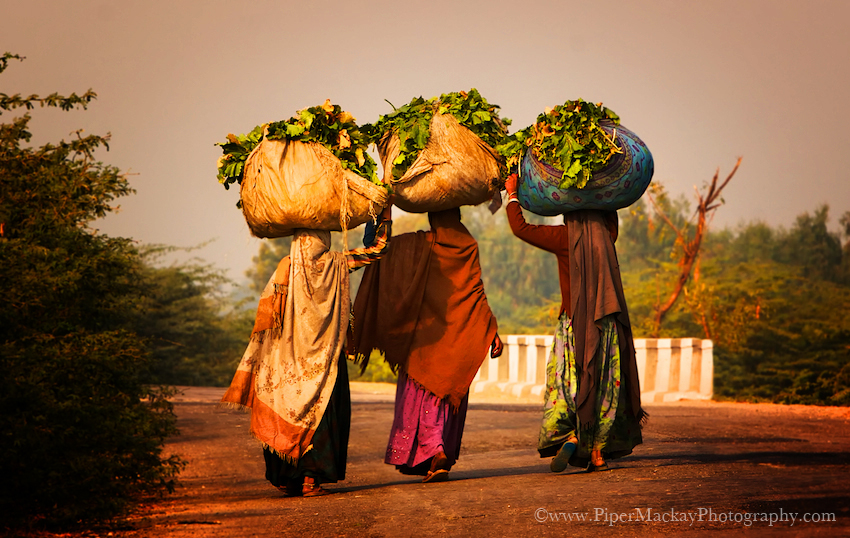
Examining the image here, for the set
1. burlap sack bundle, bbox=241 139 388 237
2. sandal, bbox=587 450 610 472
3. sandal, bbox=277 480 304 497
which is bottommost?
sandal, bbox=277 480 304 497

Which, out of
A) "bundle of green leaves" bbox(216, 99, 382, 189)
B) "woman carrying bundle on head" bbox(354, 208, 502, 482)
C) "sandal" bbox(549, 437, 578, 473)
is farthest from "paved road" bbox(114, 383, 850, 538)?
"bundle of green leaves" bbox(216, 99, 382, 189)

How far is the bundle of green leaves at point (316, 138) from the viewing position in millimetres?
6082

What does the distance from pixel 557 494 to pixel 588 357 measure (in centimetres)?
121

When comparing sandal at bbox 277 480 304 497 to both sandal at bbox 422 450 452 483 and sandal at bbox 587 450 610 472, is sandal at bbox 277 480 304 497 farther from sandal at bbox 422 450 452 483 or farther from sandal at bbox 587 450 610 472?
sandal at bbox 587 450 610 472

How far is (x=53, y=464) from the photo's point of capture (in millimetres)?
6031

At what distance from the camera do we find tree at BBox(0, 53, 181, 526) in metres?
5.89

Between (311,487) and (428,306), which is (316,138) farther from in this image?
(311,487)

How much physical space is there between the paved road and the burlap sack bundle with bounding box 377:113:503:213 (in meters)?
1.97

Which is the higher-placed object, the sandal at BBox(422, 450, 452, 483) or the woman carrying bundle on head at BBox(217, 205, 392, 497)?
the woman carrying bundle on head at BBox(217, 205, 392, 497)

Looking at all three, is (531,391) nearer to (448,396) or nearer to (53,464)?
(448,396)

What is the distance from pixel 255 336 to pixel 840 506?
144 inches

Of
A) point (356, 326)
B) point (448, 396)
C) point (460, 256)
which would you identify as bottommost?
point (448, 396)

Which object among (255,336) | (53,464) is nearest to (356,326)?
(255,336)

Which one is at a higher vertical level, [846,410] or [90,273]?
[90,273]
